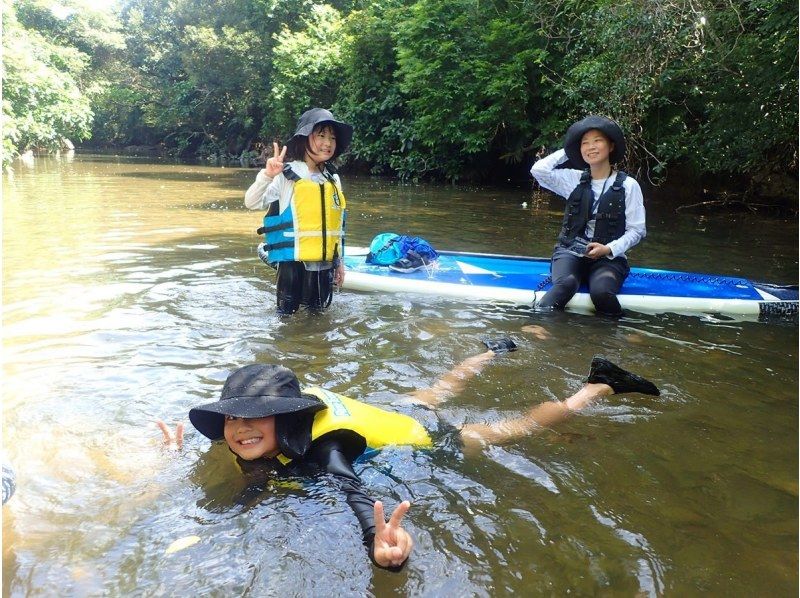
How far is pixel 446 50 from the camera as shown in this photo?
1539cm

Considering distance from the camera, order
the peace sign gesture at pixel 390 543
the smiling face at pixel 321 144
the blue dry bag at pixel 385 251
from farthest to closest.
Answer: the blue dry bag at pixel 385 251
the smiling face at pixel 321 144
the peace sign gesture at pixel 390 543

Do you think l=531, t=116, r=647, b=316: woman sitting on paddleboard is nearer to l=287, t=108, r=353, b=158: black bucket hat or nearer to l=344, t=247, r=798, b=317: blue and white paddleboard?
l=344, t=247, r=798, b=317: blue and white paddleboard

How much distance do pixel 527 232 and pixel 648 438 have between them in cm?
640

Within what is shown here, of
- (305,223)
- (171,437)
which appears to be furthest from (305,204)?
(171,437)

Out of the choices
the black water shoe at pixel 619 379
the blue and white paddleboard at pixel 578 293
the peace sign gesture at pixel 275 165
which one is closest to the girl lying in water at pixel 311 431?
the black water shoe at pixel 619 379

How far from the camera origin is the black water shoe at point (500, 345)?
3.97 metres

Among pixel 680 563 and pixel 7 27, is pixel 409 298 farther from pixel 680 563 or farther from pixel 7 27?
pixel 7 27

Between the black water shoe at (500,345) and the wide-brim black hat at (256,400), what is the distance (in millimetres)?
1725

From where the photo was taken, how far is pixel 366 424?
8.50 feet

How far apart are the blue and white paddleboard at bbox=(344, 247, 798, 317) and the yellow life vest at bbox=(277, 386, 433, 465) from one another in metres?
2.52

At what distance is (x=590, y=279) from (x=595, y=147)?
0.96m

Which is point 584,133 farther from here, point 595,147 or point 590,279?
point 590,279

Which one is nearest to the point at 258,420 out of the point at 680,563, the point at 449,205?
the point at 680,563

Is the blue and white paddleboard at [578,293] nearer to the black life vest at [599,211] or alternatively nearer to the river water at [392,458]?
the river water at [392,458]
